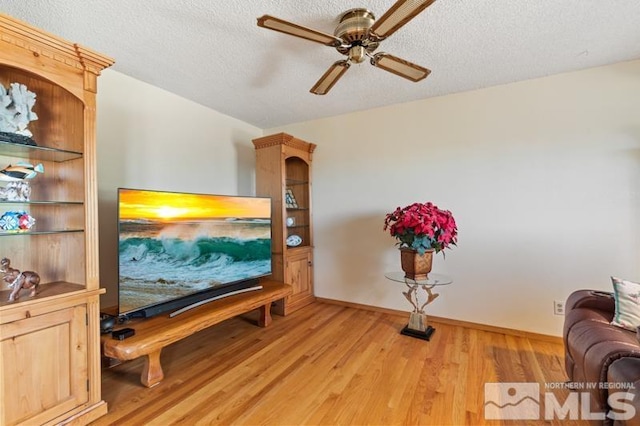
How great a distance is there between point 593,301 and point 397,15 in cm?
206

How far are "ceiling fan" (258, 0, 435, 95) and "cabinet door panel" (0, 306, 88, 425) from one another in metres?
1.86

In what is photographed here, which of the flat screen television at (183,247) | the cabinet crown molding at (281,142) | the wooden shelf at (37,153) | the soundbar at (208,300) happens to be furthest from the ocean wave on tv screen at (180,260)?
the cabinet crown molding at (281,142)

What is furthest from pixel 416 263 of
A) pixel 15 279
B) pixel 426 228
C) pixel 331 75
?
pixel 15 279

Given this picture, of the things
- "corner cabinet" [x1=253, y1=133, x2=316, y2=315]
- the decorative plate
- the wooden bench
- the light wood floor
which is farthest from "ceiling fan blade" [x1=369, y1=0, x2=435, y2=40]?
the decorative plate

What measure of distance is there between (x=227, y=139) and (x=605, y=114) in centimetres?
372

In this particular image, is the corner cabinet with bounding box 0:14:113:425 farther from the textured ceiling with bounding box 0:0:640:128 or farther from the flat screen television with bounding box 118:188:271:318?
the textured ceiling with bounding box 0:0:640:128

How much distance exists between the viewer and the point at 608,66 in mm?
2338

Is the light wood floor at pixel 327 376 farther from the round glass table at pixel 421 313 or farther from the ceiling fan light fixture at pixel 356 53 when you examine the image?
the ceiling fan light fixture at pixel 356 53

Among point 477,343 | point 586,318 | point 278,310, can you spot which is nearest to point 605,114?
point 586,318

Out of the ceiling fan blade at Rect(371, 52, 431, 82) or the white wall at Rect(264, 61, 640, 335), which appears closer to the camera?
the ceiling fan blade at Rect(371, 52, 431, 82)

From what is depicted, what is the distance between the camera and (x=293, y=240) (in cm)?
346

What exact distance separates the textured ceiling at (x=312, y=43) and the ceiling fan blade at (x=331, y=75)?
0.93 ft

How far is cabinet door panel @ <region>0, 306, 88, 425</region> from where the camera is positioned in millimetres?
1327

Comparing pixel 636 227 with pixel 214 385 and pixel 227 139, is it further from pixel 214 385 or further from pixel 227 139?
pixel 227 139
